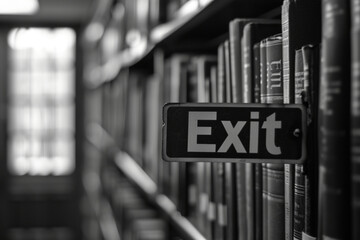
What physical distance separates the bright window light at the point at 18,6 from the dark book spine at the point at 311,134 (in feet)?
14.4

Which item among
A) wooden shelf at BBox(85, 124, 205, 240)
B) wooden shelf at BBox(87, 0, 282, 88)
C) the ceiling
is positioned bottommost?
wooden shelf at BBox(85, 124, 205, 240)

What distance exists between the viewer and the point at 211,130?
689 mm

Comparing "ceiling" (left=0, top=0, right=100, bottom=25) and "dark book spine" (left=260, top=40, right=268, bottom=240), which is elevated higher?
"ceiling" (left=0, top=0, right=100, bottom=25)

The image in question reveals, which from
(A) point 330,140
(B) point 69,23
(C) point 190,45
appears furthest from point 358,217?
(B) point 69,23

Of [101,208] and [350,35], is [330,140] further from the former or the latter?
[101,208]

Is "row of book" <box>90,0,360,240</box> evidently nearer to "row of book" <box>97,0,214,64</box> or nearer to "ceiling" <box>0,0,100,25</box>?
"row of book" <box>97,0,214,64</box>

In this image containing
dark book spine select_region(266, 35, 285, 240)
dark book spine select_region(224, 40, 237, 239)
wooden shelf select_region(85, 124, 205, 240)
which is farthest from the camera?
wooden shelf select_region(85, 124, 205, 240)

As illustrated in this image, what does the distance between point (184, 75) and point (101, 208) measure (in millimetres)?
2754

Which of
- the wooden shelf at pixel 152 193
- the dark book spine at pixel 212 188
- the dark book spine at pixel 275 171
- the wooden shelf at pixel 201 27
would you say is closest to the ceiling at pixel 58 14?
the wooden shelf at pixel 152 193

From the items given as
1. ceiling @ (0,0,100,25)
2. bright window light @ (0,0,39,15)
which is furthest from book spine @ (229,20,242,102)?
ceiling @ (0,0,100,25)

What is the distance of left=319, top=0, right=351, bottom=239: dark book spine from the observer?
57 centimetres

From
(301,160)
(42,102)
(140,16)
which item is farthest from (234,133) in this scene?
(42,102)

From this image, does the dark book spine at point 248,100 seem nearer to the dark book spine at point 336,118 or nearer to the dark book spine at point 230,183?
the dark book spine at point 230,183

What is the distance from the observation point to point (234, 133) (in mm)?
683
